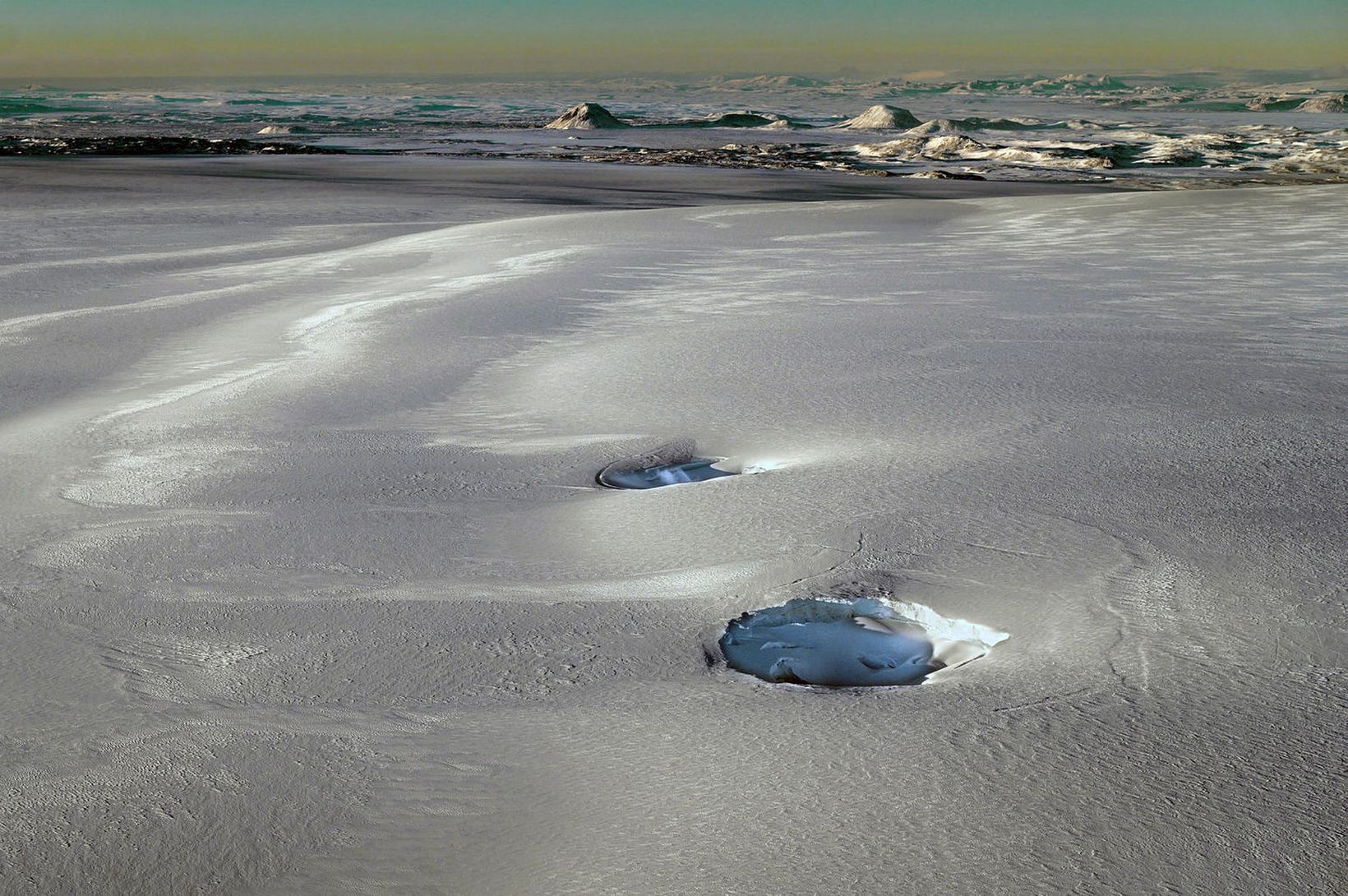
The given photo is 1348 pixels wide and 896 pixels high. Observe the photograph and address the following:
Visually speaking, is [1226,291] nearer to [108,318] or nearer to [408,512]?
[408,512]

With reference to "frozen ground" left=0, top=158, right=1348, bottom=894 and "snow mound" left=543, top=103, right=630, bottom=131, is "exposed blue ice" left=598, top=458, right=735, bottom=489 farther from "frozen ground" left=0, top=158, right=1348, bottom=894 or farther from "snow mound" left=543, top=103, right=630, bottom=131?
"snow mound" left=543, top=103, right=630, bottom=131

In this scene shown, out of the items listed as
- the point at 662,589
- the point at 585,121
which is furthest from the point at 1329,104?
the point at 662,589

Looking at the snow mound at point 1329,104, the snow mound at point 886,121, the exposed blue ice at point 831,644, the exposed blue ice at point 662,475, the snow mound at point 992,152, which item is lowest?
the exposed blue ice at point 831,644

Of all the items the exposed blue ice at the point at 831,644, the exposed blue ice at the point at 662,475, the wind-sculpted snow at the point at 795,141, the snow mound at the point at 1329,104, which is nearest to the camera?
the exposed blue ice at the point at 831,644

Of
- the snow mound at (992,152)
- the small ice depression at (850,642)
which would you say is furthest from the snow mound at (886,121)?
the small ice depression at (850,642)

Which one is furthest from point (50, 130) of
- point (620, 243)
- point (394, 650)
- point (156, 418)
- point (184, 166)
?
point (394, 650)

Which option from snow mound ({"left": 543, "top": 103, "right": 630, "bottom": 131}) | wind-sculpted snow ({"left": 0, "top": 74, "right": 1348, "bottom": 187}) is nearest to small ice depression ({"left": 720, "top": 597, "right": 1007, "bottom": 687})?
wind-sculpted snow ({"left": 0, "top": 74, "right": 1348, "bottom": 187})

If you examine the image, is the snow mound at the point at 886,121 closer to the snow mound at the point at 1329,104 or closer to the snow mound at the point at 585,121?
the snow mound at the point at 585,121
